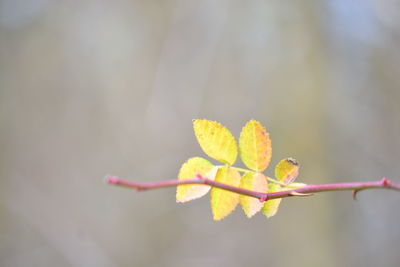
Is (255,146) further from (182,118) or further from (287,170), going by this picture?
(182,118)

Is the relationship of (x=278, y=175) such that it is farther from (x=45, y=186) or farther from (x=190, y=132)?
(x=45, y=186)

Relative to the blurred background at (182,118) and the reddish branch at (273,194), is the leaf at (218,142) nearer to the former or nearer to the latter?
the reddish branch at (273,194)

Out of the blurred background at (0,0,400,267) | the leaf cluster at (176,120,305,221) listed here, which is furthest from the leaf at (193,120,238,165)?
the blurred background at (0,0,400,267)

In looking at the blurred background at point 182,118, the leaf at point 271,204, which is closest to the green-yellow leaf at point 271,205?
the leaf at point 271,204

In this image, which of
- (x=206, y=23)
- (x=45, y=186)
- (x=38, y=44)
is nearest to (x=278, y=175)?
(x=206, y=23)

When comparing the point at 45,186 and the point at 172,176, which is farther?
the point at 45,186

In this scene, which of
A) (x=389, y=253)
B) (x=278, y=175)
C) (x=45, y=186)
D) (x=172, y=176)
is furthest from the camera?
(x=45, y=186)
